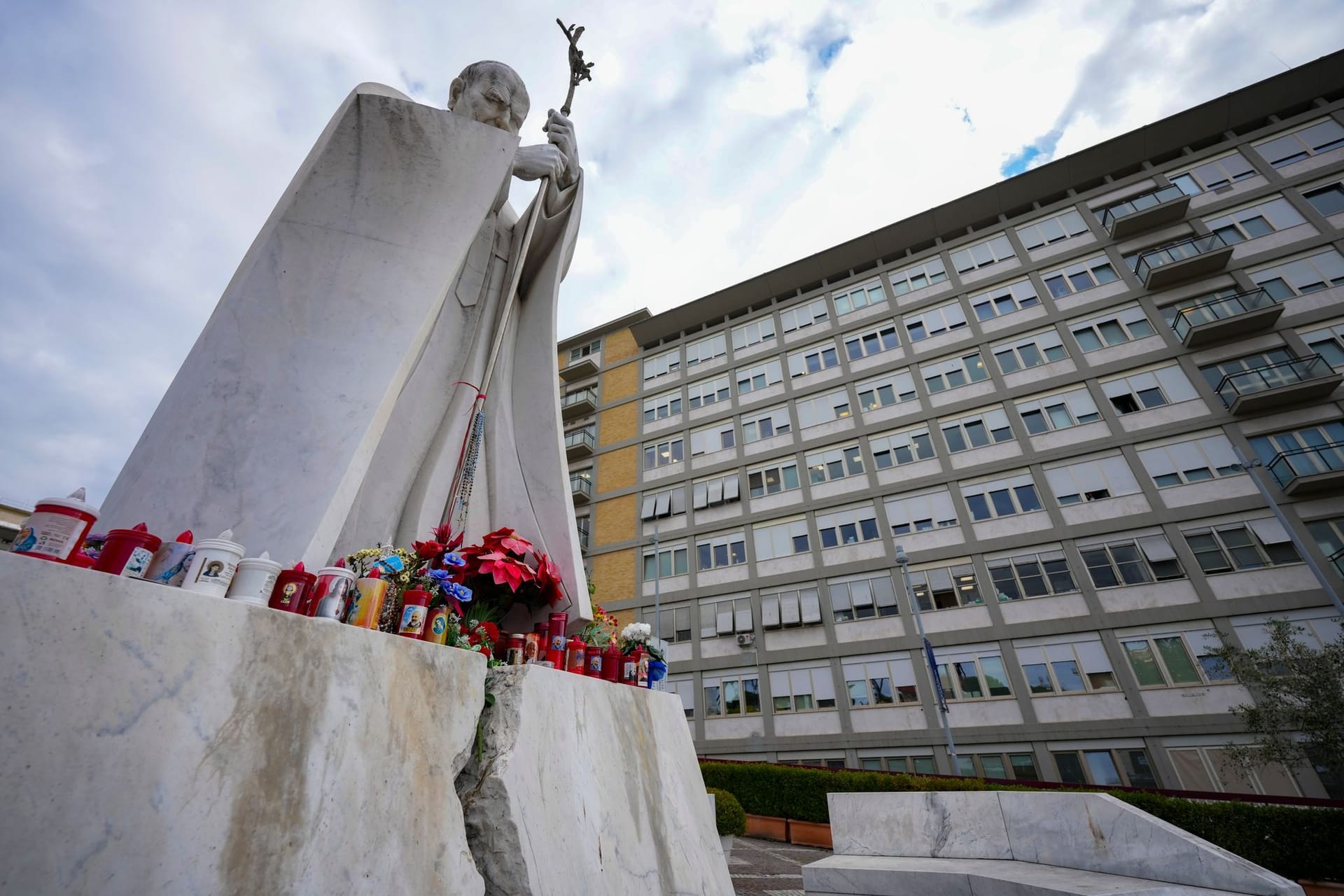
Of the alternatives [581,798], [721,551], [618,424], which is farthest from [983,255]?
[581,798]

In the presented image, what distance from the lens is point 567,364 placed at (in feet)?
107

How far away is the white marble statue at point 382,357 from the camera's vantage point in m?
2.74

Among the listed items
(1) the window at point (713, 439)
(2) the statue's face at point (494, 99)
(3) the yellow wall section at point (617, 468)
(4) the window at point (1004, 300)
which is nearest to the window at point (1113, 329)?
(4) the window at point (1004, 300)

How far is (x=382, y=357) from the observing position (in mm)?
3246

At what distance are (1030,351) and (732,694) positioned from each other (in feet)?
52.2

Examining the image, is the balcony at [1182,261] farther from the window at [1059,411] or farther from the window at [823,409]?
the window at [823,409]

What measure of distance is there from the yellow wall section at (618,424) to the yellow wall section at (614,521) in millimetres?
2365

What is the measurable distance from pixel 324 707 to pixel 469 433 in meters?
2.76

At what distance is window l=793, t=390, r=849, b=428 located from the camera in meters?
23.6

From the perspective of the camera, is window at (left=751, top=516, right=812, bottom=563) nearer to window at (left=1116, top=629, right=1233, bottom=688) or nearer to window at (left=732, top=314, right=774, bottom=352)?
window at (left=732, top=314, right=774, bottom=352)

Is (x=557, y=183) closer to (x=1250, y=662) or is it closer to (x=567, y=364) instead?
(x=1250, y=662)

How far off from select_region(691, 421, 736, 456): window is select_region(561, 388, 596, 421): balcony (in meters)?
6.18

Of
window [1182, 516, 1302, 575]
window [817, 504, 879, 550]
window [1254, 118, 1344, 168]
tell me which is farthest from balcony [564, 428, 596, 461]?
window [1254, 118, 1344, 168]

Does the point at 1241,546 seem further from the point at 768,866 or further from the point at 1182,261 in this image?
the point at 768,866
